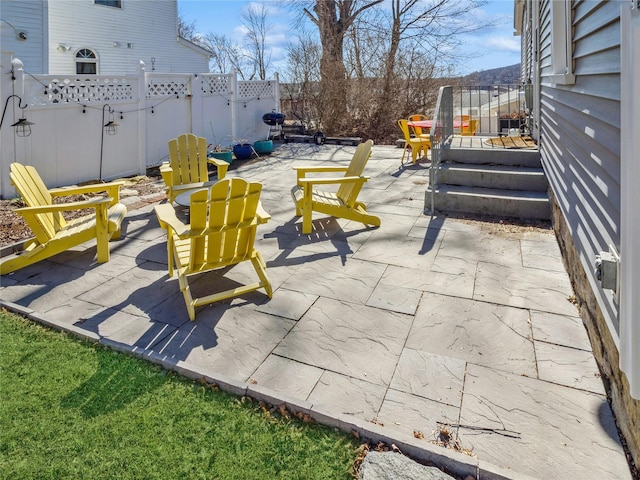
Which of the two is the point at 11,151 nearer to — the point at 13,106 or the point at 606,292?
the point at 13,106

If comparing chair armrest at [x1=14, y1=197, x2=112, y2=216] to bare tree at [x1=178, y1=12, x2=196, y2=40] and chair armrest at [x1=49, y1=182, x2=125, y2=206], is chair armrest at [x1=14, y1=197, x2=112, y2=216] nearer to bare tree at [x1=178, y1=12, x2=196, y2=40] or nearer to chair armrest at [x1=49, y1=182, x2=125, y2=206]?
chair armrest at [x1=49, y1=182, x2=125, y2=206]

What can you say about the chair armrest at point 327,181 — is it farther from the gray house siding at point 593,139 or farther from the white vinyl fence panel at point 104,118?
the white vinyl fence panel at point 104,118

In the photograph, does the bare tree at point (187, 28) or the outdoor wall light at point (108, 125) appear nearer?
the outdoor wall light at point (108, 125)

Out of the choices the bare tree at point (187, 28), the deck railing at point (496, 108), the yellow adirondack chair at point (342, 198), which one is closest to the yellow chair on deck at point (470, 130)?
the deck railing at point (496, 108)

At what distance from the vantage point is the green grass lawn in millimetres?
1763

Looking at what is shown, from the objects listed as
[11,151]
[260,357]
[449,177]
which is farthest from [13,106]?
[449,177]

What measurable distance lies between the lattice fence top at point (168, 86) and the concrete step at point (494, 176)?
5.64 metres

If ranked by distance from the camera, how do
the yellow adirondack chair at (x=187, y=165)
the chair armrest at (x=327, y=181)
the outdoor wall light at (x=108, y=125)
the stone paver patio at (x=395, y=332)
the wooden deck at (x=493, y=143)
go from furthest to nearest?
the outdoor wall light at (x=108, y=125) → the wooden deck at (x=493, y=143) → the yellow adirondack chair at (x=187, y=165) → the chair armrest at (x=327, y=181) → the stone paver patio at (x=395, y=332)

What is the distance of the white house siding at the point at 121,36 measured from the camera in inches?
466

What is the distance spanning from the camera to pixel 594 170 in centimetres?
252

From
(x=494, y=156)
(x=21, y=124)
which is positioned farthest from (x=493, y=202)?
(x=21, y=124)

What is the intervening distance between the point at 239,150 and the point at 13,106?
4451 millimetres

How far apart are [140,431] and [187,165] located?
4.17 m

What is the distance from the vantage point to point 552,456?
1.78 m
